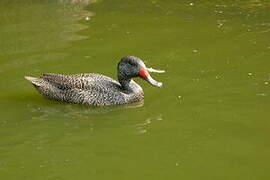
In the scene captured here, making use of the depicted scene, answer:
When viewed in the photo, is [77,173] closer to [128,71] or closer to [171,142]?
[171,142]

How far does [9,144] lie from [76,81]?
2.08m

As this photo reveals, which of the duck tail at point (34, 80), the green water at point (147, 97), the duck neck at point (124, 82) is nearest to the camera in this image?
the green water at point (147, 97)

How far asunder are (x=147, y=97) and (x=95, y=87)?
0.81 meters

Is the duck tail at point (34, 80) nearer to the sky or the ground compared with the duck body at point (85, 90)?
nearer to the sky

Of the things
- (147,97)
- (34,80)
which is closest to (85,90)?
(34,80)

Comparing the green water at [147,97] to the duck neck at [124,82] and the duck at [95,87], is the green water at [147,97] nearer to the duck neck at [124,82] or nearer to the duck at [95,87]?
the duck at [95,87]

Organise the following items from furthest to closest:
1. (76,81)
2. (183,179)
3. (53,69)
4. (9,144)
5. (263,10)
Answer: (263,10), (53,69), (76,81), (9,144), (183,179)

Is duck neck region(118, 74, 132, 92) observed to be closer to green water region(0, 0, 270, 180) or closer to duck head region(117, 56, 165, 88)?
duck head region(117, 56, 165, 88)

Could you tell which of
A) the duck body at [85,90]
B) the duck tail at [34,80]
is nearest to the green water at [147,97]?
the duck body at [85,90]

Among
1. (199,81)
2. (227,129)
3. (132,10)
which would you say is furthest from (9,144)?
(132,10)

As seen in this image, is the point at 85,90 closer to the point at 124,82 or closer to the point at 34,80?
the point at 124,82

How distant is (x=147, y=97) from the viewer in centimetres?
1068

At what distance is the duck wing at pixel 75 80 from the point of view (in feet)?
34.4

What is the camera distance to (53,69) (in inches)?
465
